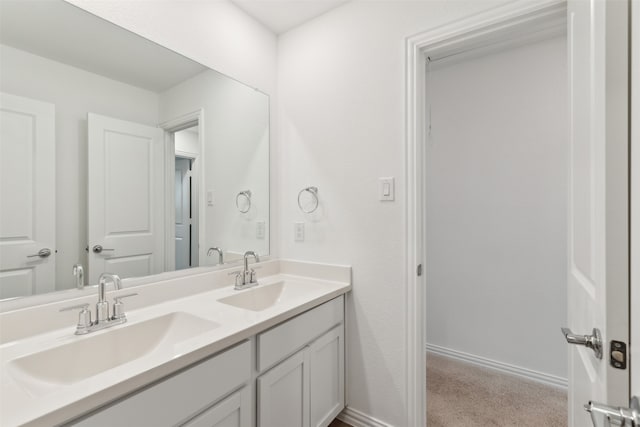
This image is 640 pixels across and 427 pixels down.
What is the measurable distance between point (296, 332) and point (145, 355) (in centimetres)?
59

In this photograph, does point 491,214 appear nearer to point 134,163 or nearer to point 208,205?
point 208,205

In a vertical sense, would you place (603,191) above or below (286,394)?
Result: above

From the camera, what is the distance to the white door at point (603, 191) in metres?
0.56

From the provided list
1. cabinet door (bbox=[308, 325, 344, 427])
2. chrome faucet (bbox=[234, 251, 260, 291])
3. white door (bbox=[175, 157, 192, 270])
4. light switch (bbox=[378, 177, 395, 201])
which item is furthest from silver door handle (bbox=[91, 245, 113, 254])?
light switch (bbox=[378, 177, 395, 201])

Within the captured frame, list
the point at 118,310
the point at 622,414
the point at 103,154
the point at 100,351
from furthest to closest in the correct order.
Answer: the point at 103,154 < the point at 118,310 < the point at 100,351 < the point at 622,414

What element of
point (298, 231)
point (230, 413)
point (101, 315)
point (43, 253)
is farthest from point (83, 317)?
point (298, 231)

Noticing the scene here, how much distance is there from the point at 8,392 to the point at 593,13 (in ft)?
5.49

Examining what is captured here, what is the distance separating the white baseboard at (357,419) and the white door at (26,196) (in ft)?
5.07

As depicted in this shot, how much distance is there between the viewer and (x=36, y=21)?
106cm

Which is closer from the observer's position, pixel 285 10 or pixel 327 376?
pixel 327 376

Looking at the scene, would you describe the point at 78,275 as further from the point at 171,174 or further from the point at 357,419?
the point at 357,419

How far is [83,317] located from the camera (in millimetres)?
1035

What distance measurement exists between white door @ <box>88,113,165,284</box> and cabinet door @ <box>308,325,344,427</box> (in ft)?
2.86

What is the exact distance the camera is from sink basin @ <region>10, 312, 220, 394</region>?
2.80ft
